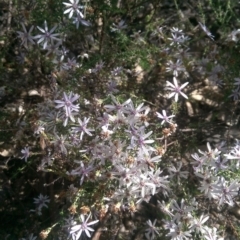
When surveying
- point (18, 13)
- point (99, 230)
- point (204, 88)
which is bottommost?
point (99, 230)

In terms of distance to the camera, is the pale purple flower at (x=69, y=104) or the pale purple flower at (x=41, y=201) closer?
the pale purple flower at (x=69, y=104)

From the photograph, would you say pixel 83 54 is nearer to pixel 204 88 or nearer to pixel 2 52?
pixel 2 52

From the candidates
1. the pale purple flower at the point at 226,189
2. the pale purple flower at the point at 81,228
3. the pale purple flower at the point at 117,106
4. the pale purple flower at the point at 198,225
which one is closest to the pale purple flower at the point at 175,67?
the pale purple flower at the point at 117,106

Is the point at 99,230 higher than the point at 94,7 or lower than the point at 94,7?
lower

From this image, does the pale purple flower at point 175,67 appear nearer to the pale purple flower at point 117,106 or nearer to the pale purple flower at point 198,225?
the pale purple flower at point 117,106

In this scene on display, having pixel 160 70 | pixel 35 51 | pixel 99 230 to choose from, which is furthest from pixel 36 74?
pixel 99 230

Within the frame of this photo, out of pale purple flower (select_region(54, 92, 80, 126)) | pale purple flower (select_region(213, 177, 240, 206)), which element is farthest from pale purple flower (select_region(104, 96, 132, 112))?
pale purple flower (select_region(213, 177, 240, 206))

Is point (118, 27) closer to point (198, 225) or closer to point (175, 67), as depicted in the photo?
point (175, 67)

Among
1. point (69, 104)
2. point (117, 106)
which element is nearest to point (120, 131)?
point (117, 106)
